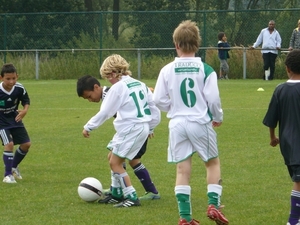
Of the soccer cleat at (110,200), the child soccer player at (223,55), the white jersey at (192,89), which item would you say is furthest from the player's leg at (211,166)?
the child soccer player at (223,55)

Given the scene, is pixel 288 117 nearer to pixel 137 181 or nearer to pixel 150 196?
pixel 150 196

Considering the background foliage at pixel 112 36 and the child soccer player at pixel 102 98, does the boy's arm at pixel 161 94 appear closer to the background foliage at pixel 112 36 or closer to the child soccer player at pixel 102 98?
the child soccer player at pixel 102 98

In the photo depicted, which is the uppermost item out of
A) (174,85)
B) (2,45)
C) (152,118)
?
(174,85)

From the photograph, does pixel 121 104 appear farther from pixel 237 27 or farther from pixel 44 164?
pixel 237 27

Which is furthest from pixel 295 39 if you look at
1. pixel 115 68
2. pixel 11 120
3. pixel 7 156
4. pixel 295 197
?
pixel 295 197

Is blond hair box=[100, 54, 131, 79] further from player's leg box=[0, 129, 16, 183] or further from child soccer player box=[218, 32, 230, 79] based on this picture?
child soccer player box=[218, 32, 230, 79]

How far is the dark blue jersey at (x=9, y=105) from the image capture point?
8.89m

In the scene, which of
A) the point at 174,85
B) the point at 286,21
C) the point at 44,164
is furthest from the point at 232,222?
the point at 286,21

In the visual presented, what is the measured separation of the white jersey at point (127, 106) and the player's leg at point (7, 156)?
2.05 meters

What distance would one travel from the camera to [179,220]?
21.2 ft

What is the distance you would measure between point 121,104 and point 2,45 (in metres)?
25.2

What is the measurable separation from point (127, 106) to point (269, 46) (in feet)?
61.4

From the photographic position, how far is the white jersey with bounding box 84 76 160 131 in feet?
23.2

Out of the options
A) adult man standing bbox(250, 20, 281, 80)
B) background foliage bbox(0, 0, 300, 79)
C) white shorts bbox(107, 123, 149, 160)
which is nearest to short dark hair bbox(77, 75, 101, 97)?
white shorts bbox(107, 123, 149, 160)
